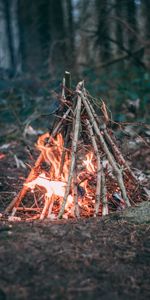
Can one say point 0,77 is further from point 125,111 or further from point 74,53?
point 125,111

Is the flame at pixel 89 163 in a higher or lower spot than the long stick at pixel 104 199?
higher

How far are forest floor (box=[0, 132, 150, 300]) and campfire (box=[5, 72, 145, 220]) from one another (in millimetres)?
361

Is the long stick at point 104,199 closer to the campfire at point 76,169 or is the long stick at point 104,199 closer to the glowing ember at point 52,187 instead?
the campfire at point 76,169

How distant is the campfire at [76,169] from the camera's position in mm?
3926

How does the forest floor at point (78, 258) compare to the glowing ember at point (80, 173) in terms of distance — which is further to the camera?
the glowing ember at point (80, 173)

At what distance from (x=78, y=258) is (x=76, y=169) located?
3.66ft

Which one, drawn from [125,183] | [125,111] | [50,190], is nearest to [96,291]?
[50,190]

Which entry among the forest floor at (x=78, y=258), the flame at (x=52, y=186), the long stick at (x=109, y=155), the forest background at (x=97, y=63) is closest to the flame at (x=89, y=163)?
the long stick at (x=109, y=155)

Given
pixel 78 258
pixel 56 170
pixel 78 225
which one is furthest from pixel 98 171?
pixel 78 258

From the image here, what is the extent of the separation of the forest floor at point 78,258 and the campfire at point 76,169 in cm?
36

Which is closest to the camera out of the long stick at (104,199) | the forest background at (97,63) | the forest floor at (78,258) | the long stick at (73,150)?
the forest floor at (78,258)

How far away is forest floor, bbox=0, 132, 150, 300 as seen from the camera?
103 inches

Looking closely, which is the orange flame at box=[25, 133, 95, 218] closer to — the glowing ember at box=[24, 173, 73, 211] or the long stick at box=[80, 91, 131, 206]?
the glowing ember at box=[24, 173, 73, 211]

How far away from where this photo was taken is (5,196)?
494 cm
